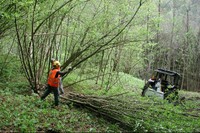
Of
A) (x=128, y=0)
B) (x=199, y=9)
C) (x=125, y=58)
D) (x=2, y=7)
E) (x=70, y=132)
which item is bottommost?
(x=70, y=132)

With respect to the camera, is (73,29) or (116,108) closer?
(116,108)

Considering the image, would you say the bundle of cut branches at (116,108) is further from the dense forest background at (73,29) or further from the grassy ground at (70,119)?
the dense forest background at (73,29)

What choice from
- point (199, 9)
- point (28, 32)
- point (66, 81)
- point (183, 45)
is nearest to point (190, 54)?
point (183, 45)

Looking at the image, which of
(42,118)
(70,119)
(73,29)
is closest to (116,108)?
(70,119)

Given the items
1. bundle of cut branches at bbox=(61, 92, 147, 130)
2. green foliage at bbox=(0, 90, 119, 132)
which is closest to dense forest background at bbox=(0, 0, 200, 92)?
green foliage at bbox=(0, 90, 119, 132)

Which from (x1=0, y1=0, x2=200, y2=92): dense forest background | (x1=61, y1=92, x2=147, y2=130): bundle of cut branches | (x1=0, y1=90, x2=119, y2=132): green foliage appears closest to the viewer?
(x1=0, y1=90, x2=119, y2=132): green foliage

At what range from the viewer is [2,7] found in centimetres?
789

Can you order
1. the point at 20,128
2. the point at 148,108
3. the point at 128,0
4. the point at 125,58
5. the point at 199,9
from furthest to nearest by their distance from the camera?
the point at 199,9, the point at 125,58, the point at 128,0, the point at 148,108, the point at 20,128

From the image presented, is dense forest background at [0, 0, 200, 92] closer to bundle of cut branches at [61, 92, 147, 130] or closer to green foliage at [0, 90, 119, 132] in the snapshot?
green foliage at [0, 90, 119, 132]

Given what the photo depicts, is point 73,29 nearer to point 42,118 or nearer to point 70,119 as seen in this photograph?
point 70,119

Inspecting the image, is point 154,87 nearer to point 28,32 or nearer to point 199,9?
point 28,32

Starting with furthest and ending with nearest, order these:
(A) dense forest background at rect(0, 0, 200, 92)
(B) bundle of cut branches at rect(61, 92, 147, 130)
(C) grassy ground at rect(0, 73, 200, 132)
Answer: (A) dense forest background at rect(0, 0, 200, 92)
(B) bundle of cut branches at rect(61, 92, 147, 130)
(C) grassy ground at rect(0, 73, 200, 132)

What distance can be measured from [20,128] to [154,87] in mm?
9632

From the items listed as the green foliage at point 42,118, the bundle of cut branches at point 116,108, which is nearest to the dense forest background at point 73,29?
the green foliage at point 42,118
